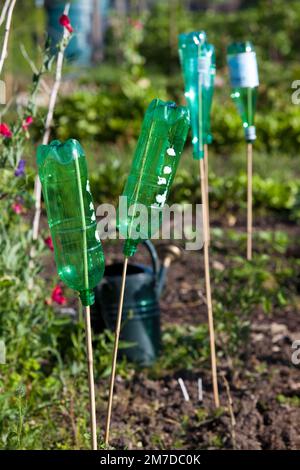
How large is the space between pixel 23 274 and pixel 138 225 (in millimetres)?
1274

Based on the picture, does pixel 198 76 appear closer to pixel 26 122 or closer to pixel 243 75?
pixel 243 75

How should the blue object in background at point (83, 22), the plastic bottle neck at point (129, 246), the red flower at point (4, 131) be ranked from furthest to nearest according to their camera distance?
the blue object in background at point (83, 22) < the red flower at point (4, 131) < the plastic bottle neck at point (129, 246)

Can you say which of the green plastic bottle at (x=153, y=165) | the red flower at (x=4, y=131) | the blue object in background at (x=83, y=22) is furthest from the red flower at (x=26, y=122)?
the blue object in background at (x=83, y=22)

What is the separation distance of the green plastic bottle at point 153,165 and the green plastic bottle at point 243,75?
4.43 feet

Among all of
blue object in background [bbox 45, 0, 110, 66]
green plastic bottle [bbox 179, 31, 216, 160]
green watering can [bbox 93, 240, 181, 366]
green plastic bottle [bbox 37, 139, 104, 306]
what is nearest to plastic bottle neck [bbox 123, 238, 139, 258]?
green plastic bottle [bbox 37, 139, 104, 306]

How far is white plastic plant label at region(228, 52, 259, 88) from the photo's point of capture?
3805mm

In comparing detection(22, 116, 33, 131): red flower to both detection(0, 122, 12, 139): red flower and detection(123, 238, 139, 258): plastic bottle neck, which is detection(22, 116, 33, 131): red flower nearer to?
detection(0, 122, 12, 139): red flower

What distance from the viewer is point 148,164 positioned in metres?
2.54

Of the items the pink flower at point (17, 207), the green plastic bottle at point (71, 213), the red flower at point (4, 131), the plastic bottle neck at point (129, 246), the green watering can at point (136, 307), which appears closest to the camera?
the green plastic bottle at point (71, 213)

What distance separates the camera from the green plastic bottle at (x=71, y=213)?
2264 mm

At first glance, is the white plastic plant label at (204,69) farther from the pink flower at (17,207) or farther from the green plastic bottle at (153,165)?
the green plastic bottle at (153,165)

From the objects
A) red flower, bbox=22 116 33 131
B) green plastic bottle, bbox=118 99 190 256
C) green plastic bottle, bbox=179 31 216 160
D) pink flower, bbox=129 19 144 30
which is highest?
pink flower, bbox=129 19 144 30

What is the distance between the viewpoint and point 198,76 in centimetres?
353

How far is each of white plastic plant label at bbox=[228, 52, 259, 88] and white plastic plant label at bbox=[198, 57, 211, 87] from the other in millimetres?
300
